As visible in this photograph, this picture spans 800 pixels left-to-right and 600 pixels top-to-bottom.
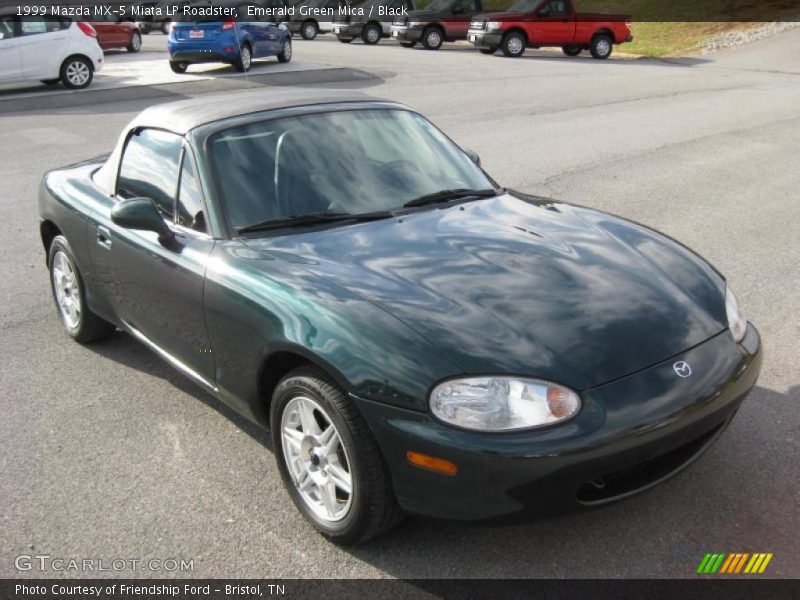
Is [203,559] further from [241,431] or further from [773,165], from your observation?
[773,165]

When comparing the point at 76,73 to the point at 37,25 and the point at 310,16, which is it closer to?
the point at 37,25

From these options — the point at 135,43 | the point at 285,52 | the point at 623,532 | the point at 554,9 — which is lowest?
the point at 135,43

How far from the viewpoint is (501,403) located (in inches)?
111

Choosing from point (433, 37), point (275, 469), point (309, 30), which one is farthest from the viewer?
point (309, 30)

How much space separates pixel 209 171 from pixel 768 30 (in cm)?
2991

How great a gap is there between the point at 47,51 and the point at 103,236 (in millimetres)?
14478

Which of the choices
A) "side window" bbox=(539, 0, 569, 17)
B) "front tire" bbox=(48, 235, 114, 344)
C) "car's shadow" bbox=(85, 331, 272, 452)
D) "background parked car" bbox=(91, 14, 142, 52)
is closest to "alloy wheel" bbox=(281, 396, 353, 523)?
"car's shadow" bbox=(85, 331, 272, 452)

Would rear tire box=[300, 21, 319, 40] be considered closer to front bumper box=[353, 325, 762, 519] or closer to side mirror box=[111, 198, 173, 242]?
side mirror box=[111, 198, 173, 242]

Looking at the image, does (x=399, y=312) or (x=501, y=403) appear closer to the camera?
(x=501, y=403)

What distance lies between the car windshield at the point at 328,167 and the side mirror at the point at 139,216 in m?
0.34

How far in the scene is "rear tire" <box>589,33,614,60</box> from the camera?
26.1 meters

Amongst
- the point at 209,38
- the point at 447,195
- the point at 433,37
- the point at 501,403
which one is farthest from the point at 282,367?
the point at 433,37

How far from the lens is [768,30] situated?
29125mm

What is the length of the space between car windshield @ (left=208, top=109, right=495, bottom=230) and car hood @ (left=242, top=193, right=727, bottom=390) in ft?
0.65
